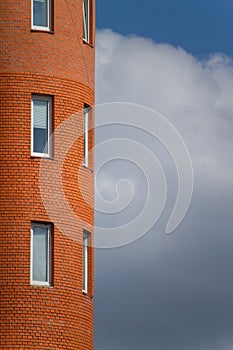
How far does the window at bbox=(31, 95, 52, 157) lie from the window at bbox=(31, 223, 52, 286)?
2728 millimetres

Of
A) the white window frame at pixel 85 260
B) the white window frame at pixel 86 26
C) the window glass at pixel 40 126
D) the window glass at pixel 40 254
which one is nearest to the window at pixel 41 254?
the window glass at pixel 40 254

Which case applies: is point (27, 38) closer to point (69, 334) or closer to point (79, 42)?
point (79, 42)

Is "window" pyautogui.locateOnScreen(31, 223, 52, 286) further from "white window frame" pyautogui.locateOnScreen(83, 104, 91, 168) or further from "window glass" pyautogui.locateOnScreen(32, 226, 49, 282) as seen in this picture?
"white window frame" pyautogui.locateOnScreen(83, 104, 91, 168)

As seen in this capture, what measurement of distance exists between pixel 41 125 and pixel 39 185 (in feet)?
7.74

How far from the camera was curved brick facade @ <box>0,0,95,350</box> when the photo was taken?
7719cm

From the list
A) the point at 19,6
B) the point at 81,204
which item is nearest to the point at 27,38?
the point at 19,6

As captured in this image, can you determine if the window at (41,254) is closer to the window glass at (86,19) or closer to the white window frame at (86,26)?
the white window frame at (86,26)

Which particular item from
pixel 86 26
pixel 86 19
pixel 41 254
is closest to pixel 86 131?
pixel 86 26

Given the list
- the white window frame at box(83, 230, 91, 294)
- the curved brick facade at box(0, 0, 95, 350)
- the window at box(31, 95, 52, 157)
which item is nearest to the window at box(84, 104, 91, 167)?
the curved brick facade at box(0, 0, 95, 350)

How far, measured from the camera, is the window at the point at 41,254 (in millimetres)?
77875

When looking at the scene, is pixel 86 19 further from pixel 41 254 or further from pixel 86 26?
pixel 41 254

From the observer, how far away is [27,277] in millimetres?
77375

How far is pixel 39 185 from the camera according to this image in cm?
7825

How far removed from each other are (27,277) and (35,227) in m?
1.92
